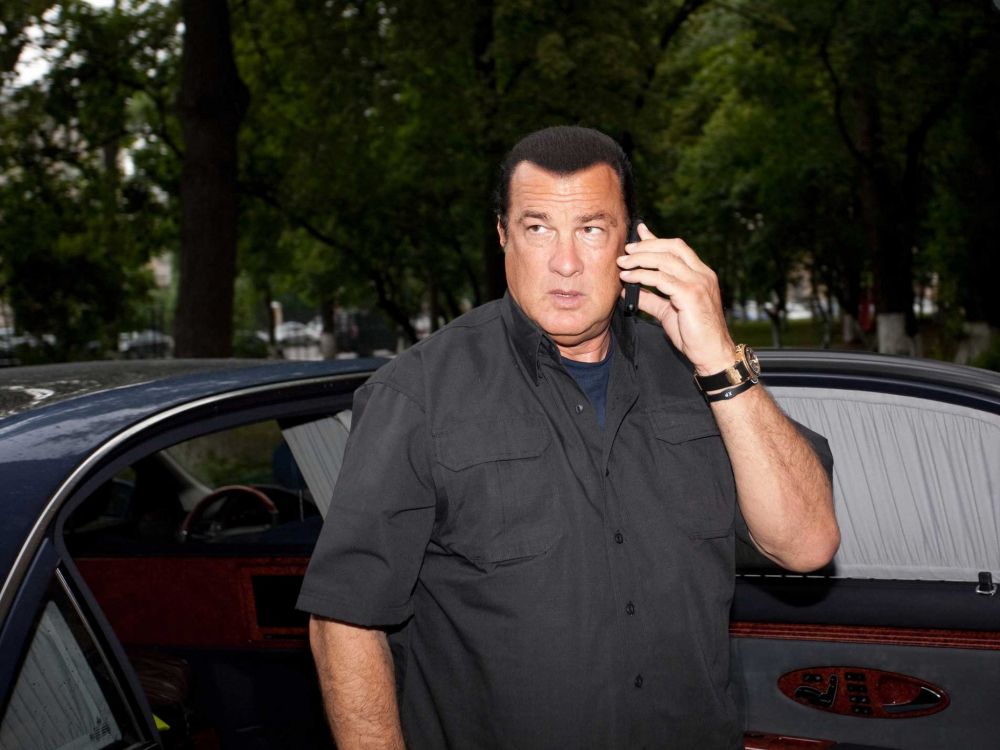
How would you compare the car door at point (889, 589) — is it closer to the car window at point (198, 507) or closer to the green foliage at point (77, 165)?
the car window at point (198, 507)

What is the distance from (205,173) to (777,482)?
12.0m

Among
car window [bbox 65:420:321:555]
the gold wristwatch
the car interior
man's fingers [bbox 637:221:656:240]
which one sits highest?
man's fingers [bbox 637:221:656:240]

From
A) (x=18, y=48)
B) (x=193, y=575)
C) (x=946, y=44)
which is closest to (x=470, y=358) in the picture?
(x=193, y=575)

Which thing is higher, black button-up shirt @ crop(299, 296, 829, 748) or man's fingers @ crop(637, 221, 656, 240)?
man's fingers @ crop(637, 221, 656, 240)

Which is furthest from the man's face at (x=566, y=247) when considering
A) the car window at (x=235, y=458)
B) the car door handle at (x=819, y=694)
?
the car window at (x=235, y=458)

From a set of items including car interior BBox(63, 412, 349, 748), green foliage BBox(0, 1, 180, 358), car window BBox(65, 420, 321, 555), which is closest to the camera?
car interior BBox(63, 412, 349, 748)

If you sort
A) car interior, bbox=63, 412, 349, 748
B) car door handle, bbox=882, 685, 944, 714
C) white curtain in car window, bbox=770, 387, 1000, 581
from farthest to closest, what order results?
1. car interior, bbox=63, 412, 349, 748
2. white curtain in car window, bbox=770, 387, 1000, 581
3. car door handle, bbox=882, 685, 944, 714

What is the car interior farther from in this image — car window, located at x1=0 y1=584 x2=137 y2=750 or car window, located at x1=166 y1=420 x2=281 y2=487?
car window, located at x1=0 y1=584 x2=137 y2=750

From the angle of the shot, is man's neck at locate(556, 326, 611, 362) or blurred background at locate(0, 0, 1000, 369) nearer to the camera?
man's neck at locate(556, 326, 611, 362)

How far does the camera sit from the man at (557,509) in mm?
1968

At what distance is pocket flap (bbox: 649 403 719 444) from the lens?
2.14 meters

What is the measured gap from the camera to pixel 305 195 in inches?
811

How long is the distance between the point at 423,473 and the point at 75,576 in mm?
668

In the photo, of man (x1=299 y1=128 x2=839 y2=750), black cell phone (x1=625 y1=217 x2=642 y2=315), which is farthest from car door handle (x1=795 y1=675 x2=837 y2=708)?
black cell phone (x1=625 y1=217 x2=642 y2=315)
